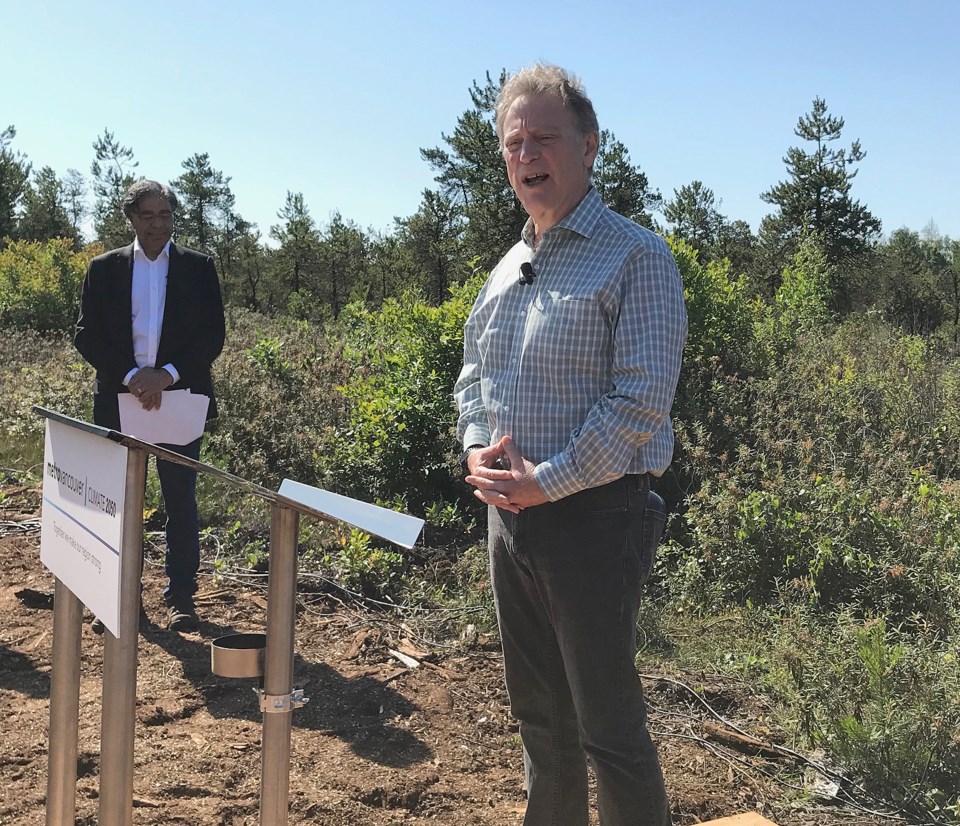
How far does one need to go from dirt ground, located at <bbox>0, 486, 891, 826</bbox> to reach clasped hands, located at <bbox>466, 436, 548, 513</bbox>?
133 cm

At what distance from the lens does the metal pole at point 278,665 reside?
4.79 feet

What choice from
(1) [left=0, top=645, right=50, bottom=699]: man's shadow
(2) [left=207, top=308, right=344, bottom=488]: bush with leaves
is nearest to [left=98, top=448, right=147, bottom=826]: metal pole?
(1) [left=0, top=645, right=50, bottom=699]: man's shadow

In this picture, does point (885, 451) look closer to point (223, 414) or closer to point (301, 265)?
point (223, 414)

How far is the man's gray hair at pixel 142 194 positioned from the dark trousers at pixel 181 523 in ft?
3.54

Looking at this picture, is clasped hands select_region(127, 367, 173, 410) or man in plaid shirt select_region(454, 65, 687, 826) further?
clasped hands select_region(127, 367, 173, 410)

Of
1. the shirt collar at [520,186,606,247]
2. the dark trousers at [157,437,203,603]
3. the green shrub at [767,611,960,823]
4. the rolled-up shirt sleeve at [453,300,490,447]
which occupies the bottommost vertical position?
the green shrub at [767,611,960,823]

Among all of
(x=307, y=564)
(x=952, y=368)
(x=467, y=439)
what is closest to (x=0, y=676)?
(x=307, y=564)

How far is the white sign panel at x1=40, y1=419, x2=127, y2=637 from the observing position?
5.28 feet

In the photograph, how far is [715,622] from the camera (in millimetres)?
4371

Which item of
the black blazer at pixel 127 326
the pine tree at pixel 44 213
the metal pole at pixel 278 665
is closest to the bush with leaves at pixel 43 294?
the black blazer at pixel 127 326

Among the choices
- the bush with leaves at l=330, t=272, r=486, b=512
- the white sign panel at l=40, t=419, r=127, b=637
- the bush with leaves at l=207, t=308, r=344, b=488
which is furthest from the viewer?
the bush with leaves at l=207, t=308, r=344, b=488

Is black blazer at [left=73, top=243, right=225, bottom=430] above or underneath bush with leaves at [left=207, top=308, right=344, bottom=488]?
above

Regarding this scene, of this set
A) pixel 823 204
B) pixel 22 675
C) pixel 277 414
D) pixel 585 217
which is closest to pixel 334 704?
pixel 22 675

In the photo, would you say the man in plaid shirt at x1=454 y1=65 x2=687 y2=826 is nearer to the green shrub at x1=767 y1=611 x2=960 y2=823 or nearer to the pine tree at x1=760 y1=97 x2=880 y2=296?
the green shrub at x1=767 y1=611 x2=960 y2=823
